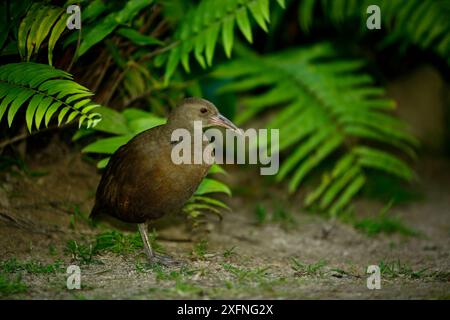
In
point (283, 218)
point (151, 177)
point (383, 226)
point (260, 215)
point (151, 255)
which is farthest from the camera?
point (283, 218)

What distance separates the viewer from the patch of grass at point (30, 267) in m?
4.05

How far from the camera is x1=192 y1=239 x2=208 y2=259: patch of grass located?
4501 millimetres

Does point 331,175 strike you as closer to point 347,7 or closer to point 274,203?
point 274,203

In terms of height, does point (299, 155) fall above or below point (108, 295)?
above

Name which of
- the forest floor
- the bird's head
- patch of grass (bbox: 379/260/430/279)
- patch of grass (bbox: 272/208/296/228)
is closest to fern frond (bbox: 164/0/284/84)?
the bird's head

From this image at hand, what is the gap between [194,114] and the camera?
4547 millimetres

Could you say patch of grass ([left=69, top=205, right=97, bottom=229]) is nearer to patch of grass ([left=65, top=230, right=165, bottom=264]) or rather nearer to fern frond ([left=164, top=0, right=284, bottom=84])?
patch of grass ([left=65, top=230, right=165, bottom=264])

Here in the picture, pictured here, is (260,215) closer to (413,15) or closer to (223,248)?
(223,248)

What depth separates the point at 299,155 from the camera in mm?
6000

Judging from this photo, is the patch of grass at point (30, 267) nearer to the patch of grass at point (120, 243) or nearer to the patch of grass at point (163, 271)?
the patch of grass at point (120, 243)

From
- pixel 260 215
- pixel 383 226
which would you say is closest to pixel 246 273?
pixel 260 215

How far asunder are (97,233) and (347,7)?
335cm

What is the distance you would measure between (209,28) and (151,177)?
1.61m
